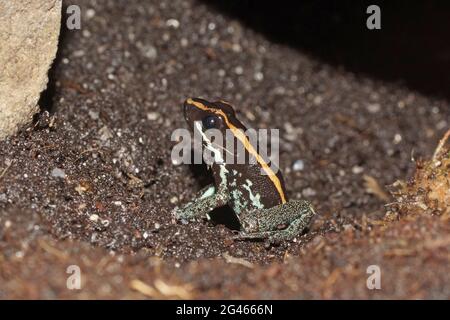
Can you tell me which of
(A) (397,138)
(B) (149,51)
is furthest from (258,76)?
(A) (397,138)

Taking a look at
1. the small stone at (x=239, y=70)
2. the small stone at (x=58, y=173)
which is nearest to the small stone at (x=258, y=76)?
the small stone at (x=239, y=70)

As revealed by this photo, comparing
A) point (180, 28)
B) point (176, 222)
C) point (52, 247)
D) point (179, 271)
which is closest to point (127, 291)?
point (179, 271)

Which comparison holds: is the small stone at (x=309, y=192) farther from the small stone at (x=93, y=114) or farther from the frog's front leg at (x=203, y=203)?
the small stone at (x=93, y=114)

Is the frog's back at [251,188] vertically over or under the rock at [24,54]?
under

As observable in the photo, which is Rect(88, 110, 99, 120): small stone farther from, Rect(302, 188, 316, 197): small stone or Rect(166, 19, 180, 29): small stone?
Rect(302, 188, 316, 197): small stone

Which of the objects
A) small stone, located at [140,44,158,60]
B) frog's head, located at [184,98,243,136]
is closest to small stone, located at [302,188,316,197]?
frog's head, located at [184,98,243,136]
